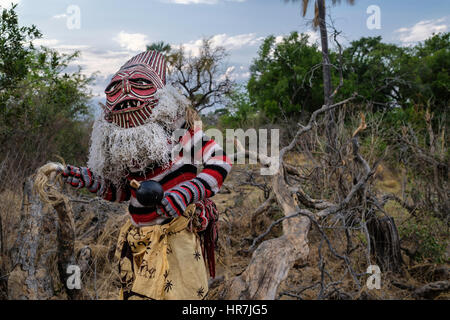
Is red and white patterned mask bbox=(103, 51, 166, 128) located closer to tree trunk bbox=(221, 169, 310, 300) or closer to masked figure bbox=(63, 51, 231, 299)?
masked figure bbox=(63, 51, 231, 299)

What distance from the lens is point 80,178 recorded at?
6.42 ft

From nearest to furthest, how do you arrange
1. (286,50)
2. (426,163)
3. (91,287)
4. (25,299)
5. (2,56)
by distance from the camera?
(25,299), (2,56), (91,287), (426,163), (286,50)

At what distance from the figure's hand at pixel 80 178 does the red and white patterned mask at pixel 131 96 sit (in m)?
0.36

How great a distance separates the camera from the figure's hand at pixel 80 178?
1.94 m

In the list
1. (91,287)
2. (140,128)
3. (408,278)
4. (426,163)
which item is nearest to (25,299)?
(91,287)

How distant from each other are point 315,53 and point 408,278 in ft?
38.3

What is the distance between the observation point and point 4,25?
329 cm

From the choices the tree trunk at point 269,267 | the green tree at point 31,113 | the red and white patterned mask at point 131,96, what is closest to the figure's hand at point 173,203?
the red and white patterned mask at point 131,96

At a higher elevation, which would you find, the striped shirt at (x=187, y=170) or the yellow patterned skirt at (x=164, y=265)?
the striped shirt at (x=187, y=170)

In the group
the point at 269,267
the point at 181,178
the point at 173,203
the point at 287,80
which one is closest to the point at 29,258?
the point at 181,178

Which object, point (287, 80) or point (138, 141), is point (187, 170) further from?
point (287, 80)

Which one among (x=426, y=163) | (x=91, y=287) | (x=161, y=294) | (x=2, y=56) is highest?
(x=2, y=56)

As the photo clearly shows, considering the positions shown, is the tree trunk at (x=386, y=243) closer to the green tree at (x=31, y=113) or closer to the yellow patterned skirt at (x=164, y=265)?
the yellow patterned skirt at (x=164, y=265)

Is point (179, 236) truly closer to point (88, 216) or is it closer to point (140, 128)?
point (140, 128)
